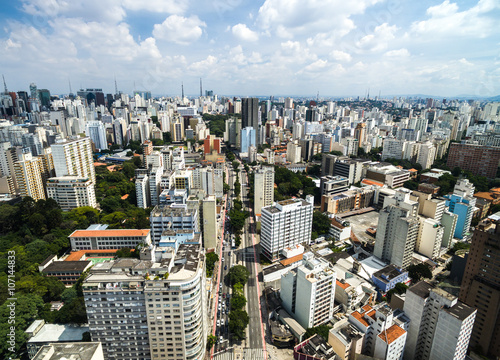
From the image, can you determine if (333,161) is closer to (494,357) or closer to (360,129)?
(360,129)

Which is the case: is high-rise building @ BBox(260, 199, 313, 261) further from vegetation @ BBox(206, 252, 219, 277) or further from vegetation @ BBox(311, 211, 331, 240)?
vegetation @ BBox(206, 252, 219, 277)

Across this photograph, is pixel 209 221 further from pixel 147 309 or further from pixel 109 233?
pixel 147 309

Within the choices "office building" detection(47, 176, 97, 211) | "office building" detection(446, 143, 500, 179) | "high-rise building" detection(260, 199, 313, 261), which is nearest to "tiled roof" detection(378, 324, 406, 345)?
"high-rise building" detection(260, 199, 313, 261)

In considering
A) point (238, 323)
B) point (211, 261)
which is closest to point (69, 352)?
point (238, 323)

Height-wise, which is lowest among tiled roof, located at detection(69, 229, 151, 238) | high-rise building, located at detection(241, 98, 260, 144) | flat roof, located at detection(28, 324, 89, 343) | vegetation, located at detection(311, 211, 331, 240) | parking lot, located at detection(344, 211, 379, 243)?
parking lot, located at detection(344, 211, 379, 243)

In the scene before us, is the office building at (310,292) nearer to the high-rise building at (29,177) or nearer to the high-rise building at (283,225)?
the high-rise building at (283,225)

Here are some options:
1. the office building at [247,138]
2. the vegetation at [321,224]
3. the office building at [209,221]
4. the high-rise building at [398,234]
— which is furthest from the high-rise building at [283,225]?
the office building at [247,138]

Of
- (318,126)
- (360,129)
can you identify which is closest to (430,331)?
(360,129)
